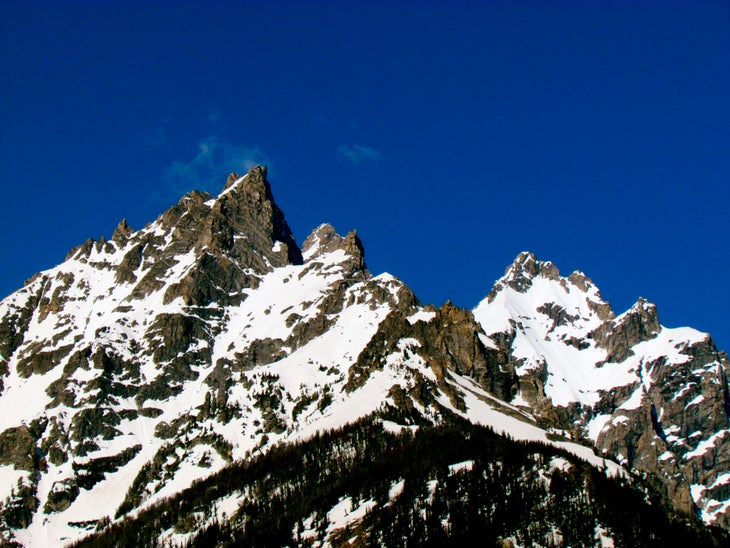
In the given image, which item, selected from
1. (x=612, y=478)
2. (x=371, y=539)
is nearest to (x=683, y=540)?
(x=612, y=478)

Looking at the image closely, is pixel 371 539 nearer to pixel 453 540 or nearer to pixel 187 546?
pixel 453 540

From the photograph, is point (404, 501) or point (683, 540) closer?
point (683, 540)

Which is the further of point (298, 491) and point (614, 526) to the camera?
point (298, 491)

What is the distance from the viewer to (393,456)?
198 metres

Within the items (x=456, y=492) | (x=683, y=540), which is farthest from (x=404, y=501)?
(x=683, y=540)

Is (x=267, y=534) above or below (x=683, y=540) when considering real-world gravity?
above

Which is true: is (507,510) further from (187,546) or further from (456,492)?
(187,546)

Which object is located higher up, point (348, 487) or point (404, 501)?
point (348, 487)

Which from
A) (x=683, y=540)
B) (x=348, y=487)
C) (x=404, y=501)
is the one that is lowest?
(x=683, y=540)

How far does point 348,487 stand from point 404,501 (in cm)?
2312

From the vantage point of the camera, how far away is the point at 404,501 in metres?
165

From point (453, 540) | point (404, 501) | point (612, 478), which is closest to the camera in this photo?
point (453, 540)

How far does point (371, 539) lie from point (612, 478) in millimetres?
55226

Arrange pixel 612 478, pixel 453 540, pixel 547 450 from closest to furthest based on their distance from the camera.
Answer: pixel 453 540, pixel 612 478, pixel 547 450
